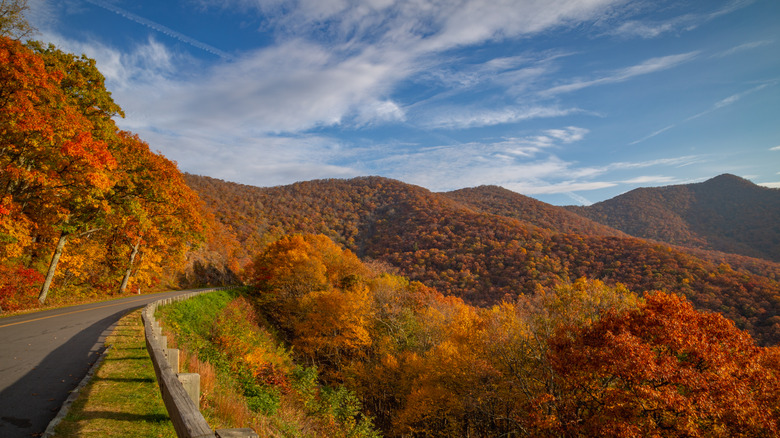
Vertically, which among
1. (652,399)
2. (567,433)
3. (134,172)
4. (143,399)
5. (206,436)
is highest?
(134,172)

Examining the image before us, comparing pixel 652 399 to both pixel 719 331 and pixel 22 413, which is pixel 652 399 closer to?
pixel 719 331

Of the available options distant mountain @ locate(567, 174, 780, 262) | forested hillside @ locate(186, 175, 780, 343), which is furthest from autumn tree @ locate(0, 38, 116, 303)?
distant mountain @ locate(567, 174, 780, 262)

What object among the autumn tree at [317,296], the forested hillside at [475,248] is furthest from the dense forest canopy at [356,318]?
the forested hillside at [475,248]

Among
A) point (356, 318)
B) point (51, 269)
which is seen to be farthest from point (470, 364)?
point (51, 269)

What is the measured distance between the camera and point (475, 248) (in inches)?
3250

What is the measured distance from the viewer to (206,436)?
282 centimetres

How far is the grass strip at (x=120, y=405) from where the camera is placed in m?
4.61

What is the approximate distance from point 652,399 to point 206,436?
1661cm

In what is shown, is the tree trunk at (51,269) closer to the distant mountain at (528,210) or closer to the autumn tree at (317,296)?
the autumn tree at (317,296)

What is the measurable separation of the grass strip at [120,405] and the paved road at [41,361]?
38 centimetres

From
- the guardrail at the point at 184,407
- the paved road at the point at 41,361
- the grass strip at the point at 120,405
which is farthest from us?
the paved road at the point at 41,361

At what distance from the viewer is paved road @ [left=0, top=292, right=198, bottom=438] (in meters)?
5.06

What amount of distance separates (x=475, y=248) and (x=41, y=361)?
8035cm

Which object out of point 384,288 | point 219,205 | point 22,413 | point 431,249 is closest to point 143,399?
point 22,413
